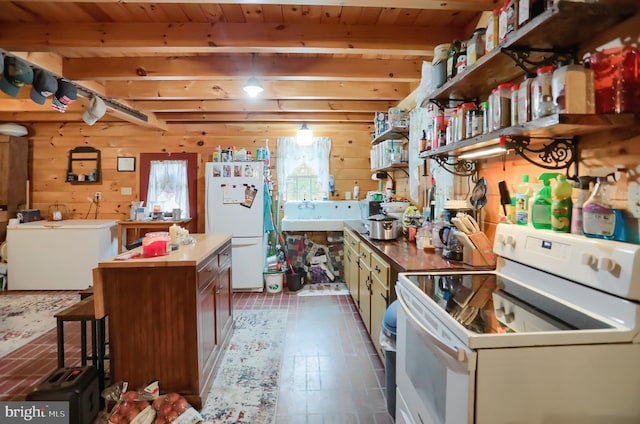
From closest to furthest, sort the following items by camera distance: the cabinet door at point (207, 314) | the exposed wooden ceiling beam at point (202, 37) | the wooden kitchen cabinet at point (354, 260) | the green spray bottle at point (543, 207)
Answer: the green spray bottle at point (543, 207) < the cabinet door at point (207, 314) < the exposed wooden ceiling beam at point (202, 37) < the wooden kitchen cabinet at point (354, 260)

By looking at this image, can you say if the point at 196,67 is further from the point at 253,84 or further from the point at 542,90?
the point at 542,90

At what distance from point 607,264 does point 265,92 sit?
10.8ft

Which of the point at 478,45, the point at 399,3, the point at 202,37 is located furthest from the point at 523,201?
the point at 202,37

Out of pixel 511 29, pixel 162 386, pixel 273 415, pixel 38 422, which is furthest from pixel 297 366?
pixel 511 29

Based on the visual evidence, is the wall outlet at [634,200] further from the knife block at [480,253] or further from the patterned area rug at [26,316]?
the patterned area rug at [26,316]

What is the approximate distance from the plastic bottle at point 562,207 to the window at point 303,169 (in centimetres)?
376

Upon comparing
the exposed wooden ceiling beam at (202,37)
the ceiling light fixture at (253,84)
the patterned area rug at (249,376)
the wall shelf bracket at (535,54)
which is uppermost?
the exposed wooden ceiling beam at (202,37)

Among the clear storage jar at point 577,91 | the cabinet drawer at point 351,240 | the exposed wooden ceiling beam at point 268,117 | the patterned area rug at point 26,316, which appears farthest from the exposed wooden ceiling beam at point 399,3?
the patterned area rug at point 26,316

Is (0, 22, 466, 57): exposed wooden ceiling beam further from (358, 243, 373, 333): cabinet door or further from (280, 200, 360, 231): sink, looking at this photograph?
(280, 200, 360, 231): sink

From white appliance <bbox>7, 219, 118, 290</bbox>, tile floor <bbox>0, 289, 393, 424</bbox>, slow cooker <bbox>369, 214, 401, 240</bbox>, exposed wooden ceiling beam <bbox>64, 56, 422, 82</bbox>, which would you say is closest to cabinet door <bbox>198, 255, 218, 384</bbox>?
tile floor <bbox>0, 289, 393, 424</bbox>

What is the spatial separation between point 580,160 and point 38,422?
2789 mm

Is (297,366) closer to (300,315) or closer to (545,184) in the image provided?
(300,315)

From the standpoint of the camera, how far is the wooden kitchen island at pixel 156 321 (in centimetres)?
192

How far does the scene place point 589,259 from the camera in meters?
1.10
